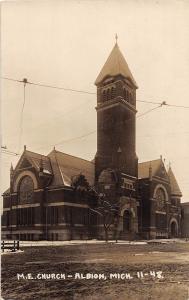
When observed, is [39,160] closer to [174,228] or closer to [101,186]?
[101,186]

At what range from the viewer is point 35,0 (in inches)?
279

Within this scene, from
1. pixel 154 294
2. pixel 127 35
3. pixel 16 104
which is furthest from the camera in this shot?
pixel 16 104

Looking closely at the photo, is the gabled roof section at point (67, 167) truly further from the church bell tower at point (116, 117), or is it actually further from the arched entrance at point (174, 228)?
the arched entrance at point (174, 228)

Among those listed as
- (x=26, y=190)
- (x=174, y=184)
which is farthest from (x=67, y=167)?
(x=174, y=184)

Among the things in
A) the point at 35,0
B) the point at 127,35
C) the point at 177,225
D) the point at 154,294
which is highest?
the point at 35,0

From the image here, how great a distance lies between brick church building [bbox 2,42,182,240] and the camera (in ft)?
24.9

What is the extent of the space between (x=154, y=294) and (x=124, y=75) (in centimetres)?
353

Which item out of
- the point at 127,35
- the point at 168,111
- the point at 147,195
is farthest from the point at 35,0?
the point at 147,195

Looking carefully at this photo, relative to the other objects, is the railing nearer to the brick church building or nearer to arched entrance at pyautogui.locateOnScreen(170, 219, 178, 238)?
the brick church building

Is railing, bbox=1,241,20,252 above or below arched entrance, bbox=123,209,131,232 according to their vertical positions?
below

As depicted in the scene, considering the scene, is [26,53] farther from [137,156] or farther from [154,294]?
[154,294]

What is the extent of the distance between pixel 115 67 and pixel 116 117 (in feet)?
3.81

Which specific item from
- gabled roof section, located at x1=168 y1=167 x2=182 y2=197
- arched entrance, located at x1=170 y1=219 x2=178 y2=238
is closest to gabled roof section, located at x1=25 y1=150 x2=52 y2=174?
gabled roof section, located at x1=168 y1=167 x2=182 y2=197

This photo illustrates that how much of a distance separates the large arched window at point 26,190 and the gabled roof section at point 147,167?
2.03 metres
